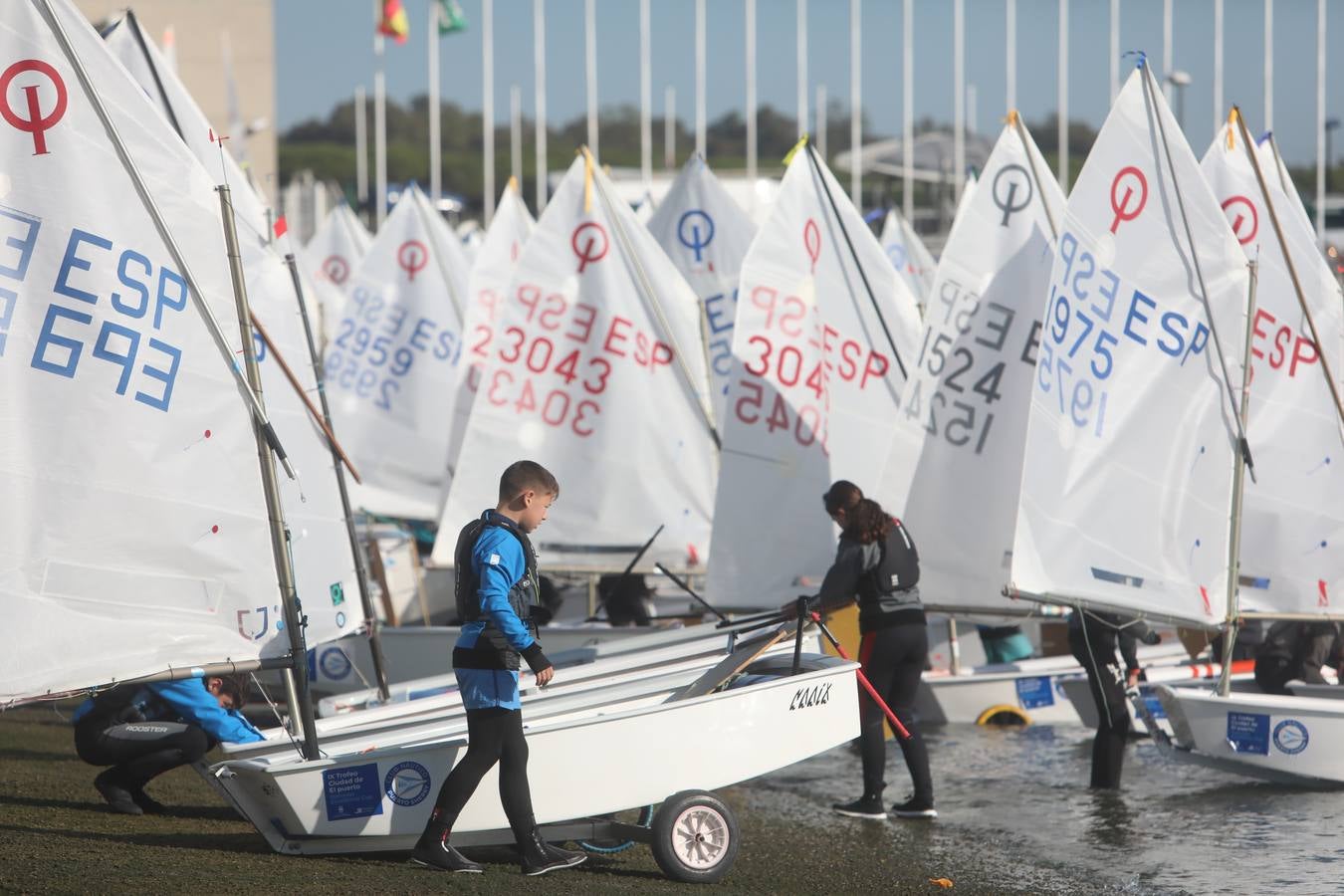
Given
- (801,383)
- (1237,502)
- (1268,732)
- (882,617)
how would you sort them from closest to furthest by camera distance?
(882,617) → (1268,732) → (1237,502) → (801,383)

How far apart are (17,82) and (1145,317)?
16.2 feet

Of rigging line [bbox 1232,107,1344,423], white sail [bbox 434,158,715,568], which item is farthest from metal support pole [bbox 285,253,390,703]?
rigging line [bbox 1232,107,1344,423]

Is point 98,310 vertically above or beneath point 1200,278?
beneath

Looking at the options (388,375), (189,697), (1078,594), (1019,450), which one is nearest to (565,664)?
(189,697)

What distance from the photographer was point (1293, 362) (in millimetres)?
7766

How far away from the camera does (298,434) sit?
691 centimetres

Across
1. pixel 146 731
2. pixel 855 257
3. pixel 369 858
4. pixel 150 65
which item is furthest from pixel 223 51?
pixel 369 858

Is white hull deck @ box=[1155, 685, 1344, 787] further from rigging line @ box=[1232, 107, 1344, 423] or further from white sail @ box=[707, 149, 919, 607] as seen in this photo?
white sail @ box=[707, 149, 919, 607]

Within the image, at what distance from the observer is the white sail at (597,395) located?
1068cm

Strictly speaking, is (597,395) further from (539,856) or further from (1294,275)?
(539,856)

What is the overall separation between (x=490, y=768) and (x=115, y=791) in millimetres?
1916

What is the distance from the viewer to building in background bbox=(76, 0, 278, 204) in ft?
140

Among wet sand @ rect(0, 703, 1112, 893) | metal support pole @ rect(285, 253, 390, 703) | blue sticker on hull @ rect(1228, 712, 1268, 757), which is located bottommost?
wet sand @ rect(0, 703, 1112, 893)

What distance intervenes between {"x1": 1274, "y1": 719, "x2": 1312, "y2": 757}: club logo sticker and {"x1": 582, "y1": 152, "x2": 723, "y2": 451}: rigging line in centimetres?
443
